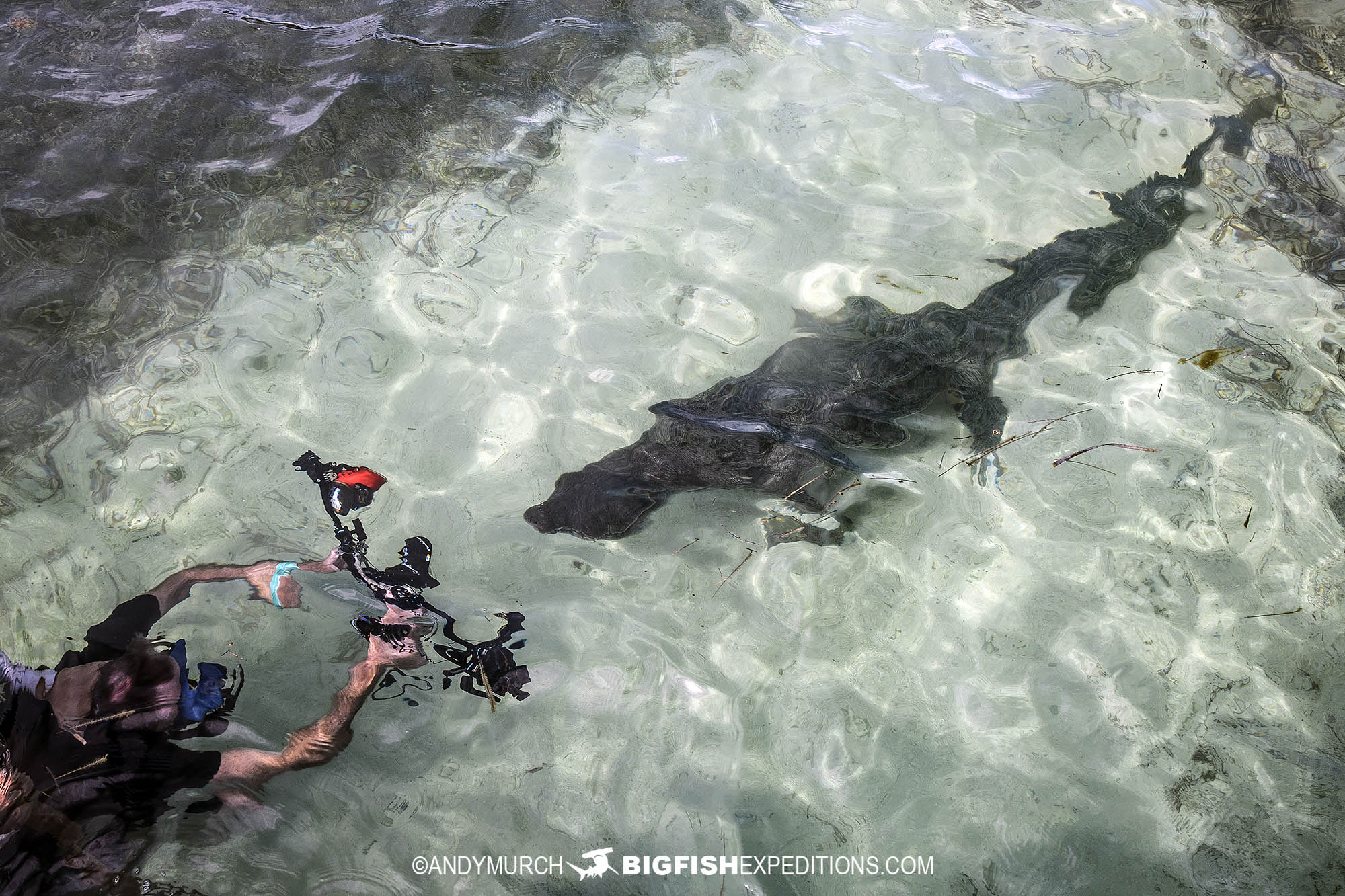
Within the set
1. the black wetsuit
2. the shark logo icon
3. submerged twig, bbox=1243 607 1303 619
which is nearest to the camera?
the black wetsuit

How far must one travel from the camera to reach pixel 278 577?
330 cm

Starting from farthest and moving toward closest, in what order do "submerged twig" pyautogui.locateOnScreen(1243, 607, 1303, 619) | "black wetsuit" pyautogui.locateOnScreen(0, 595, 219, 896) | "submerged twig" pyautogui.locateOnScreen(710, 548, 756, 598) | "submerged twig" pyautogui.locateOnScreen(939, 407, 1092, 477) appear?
"submerged twig" pyautogui.locateOnScreen(939, 407, 1092, 477)
"submerged twig" pyautogui.locateOnScreen(710, 548, 756, 598)
"submerged twig" pyautogui.locateOnScreen(1243, 607, 1303, 619)
"black wetsuit" pyautogui.locateOnScreen(0, 595, 219, 896)

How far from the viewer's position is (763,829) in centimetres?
288

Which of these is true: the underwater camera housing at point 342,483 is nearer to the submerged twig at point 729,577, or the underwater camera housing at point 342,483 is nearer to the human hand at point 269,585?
the human hand at point 269,585

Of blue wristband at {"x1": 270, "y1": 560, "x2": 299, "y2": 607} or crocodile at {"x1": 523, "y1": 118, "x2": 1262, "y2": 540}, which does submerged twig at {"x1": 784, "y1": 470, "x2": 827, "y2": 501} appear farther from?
blue wristband at {"x1": 270, "y1": 560, "x2": 299, "y2": 607}

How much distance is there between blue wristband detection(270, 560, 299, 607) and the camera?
3.26 metres

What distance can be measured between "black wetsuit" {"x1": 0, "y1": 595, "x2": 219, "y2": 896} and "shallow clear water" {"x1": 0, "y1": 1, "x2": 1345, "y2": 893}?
14 centimetres

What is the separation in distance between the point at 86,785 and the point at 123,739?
6.7 inches

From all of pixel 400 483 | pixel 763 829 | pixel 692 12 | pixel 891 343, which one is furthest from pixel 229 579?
pixel 692 12

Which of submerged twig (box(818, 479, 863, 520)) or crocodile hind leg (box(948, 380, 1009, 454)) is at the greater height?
crocodile hind leg (box(948, 380, 1009, 454))

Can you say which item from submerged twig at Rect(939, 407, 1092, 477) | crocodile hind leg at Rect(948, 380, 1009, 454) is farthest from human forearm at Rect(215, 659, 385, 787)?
crocodile hind leg at Rect(948, 380, 1009, 454)

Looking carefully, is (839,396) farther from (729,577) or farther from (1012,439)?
(729,577)

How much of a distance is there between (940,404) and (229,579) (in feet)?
10.7

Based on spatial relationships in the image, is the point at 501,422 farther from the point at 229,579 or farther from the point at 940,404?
the point at 940,404
